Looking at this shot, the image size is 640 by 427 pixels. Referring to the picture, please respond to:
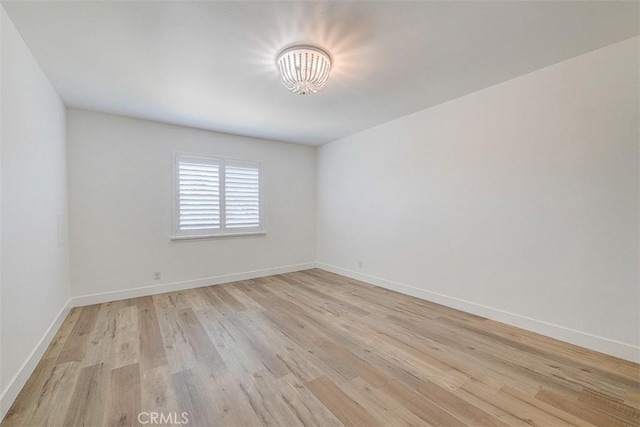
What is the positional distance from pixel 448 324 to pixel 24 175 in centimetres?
385

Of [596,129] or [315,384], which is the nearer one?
[315,384]

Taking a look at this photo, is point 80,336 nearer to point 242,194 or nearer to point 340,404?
point 340,404

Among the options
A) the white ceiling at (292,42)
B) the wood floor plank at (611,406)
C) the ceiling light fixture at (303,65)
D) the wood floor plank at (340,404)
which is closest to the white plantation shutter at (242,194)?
the white ceiling at (292,42)

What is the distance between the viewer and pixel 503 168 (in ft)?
8.73

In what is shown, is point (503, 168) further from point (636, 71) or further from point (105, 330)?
point (105, 330)

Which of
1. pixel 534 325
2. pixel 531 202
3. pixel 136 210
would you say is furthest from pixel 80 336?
pixel 531 202

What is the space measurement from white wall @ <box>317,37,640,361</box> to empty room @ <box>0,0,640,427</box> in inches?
0.7

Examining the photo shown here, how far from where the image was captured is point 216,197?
414 centimetres

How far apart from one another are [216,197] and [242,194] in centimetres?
44

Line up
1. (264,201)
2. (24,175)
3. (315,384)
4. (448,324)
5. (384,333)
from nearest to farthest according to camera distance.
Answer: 1. (315,384)
2. (24,175)
3. (384,333)
4. (448,324)
5. (264,201)

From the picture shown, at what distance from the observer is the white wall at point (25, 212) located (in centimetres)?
162

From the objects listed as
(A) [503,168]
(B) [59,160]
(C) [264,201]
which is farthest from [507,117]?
(B) [59,160]

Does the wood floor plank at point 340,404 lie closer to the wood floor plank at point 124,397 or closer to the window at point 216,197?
the wood floor plank at point 124,397

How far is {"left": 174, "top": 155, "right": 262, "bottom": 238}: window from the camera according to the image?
12.7 ft
